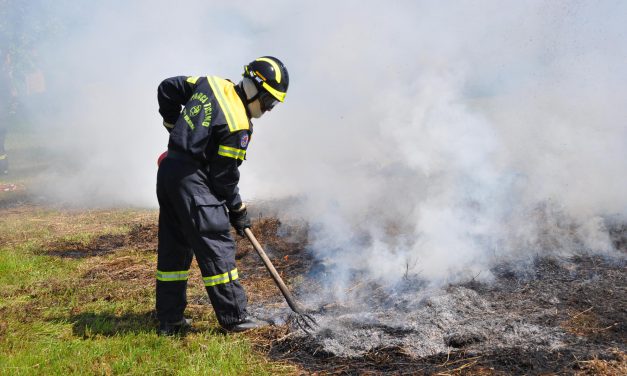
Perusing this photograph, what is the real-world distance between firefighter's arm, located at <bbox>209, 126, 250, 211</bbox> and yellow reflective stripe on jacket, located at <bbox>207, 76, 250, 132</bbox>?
5 cm

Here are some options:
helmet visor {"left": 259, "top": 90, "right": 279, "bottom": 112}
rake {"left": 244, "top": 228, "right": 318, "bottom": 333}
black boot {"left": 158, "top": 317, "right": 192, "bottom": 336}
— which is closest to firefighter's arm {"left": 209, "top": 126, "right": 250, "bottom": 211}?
helmet visor {"left": 259, "top": 90, "right": 279, "bottom": 112}

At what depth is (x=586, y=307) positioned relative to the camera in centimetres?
371

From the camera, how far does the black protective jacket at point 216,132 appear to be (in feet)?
11.6

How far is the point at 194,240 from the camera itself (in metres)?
3.62

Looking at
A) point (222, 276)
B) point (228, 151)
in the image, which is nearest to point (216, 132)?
point (228, 151)

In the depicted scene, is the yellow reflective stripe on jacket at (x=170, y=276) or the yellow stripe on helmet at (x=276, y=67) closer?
the yellow stripe on helmet at (x=276, y=67)

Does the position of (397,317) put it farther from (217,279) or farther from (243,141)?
(243,141)

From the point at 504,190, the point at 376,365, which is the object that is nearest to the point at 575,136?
the point at 504,190

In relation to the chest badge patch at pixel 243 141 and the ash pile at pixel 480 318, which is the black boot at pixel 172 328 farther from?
the chest badge patch at pixel 243 141

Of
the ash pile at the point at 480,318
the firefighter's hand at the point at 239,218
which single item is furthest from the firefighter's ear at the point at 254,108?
the ash pile at the point at 480,318

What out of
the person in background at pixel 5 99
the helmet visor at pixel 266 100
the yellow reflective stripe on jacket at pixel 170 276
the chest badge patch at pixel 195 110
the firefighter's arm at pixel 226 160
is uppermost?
the person in background at pixel 5 99

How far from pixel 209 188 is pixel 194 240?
387 millimetres

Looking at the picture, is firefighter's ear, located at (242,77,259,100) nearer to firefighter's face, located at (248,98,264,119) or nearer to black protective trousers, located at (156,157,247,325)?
firefighter's face, located at (248,98,264,119)

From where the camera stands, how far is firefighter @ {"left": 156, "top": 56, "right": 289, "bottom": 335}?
356 cm
